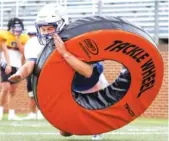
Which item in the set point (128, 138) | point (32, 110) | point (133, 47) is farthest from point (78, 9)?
point (133, 47)

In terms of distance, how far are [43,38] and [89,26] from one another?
405mm

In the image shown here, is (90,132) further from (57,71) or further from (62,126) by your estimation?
(57,71)

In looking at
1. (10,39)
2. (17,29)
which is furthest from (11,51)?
(17,29)

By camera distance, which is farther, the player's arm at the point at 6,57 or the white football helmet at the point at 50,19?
the player's arm at the point at 6,57

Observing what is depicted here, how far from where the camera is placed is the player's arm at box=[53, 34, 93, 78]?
189 inches

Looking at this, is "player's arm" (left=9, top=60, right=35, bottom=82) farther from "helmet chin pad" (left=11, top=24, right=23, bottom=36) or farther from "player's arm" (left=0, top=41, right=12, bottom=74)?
"helmet chin pad" (left=11, top=24, right=23, bottom=36)

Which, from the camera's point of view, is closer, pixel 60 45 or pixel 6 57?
pixel 60 45

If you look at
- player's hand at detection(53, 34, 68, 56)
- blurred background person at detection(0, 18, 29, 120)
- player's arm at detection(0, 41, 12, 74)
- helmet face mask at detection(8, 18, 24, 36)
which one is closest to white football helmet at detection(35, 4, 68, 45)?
player's hand at detection(53, 34, 68, 56)

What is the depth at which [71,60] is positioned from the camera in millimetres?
4840

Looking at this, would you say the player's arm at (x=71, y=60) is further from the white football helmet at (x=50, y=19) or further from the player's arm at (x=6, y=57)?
the player's arm at (x=6, y=57)

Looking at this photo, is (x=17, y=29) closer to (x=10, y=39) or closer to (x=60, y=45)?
(x=10, y=39)

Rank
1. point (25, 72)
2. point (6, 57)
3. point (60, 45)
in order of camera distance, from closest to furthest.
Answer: point (60, 45) < point (25, 72) < point (6, 57)

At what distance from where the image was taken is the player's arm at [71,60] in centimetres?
480

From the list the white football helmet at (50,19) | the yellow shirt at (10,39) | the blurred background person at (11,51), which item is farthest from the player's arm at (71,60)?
the yellow shirt at (10,39)
